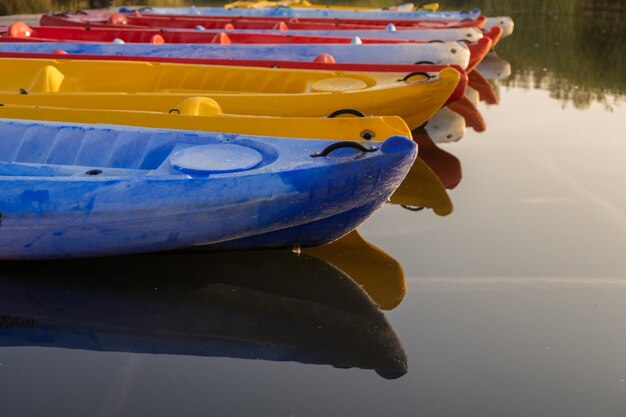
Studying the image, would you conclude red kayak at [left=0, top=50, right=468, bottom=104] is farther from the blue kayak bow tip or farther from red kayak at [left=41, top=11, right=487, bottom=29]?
red kayak at [left=41, top=11, right=487, bottom=29]

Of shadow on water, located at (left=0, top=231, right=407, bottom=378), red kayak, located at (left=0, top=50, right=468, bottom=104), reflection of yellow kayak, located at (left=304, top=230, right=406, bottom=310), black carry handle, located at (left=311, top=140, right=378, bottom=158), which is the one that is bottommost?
reflection of yellow kayak, located at (left=304, top=230, right=406, bottom=310)

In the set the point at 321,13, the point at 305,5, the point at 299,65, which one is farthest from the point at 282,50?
the point at 305,5

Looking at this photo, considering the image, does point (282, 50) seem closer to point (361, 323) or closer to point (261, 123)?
point (261, 123)

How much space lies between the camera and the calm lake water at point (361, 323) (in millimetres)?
2846

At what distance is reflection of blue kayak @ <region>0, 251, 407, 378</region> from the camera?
318cm

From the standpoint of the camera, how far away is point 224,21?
1027 centimetres

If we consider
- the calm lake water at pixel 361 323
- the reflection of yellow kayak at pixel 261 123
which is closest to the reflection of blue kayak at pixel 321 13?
the calm lake water at pixel 361 323

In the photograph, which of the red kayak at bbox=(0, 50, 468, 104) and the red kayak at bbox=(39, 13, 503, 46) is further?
the red kayak at bbox=(39, 13, 503, 46)

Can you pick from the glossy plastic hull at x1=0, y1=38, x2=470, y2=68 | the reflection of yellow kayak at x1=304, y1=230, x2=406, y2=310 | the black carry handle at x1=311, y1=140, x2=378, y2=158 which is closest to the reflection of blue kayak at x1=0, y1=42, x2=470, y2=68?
the glossy plastic hull at x1=0, y1=38, x2=470, y2=68

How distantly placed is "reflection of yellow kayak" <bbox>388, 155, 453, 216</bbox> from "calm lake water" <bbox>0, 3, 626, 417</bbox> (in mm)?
108

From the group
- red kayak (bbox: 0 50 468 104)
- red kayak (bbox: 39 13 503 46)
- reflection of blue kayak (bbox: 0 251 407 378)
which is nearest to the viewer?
reflection of blue kayak (bbox: 0 251 407 378)

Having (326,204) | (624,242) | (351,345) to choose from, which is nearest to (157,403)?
(351,345)

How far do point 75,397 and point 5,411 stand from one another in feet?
0.74

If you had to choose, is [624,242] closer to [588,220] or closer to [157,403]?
[588,220]
